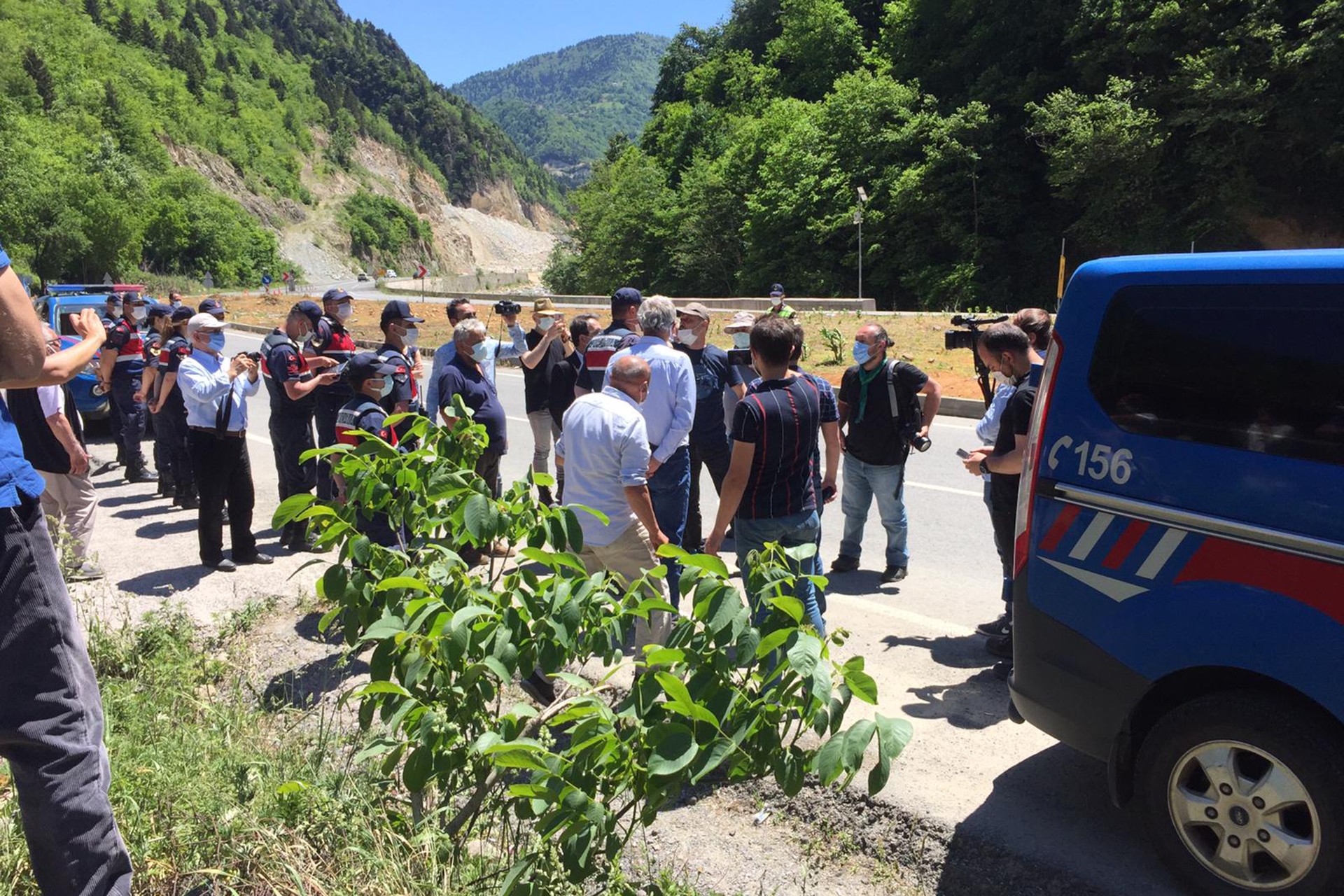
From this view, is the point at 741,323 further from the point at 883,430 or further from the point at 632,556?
the point at 632,556

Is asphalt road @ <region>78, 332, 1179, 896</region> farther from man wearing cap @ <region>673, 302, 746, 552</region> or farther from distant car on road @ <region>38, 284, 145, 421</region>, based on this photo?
distant car on road @ <region>38, 284, 145, 421</region>

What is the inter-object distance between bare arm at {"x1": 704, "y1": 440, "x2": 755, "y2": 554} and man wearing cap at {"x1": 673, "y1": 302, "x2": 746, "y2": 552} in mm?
1992

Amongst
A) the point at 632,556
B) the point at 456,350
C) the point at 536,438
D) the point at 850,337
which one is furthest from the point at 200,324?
the point at 850,337

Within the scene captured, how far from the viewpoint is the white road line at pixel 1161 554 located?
302 centimetres

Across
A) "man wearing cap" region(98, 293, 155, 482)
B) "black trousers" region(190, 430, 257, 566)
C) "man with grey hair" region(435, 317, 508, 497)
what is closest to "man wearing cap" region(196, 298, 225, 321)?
"black trousers" region(190, 430, 257, 566)

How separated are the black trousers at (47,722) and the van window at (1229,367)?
322 centimetres

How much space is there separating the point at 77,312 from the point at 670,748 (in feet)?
32.9

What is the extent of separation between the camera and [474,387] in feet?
22.5

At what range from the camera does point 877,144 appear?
4372cm

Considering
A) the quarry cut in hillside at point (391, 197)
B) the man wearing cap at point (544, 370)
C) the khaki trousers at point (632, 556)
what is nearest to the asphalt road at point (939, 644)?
the khaki trousers at point (632, 556)

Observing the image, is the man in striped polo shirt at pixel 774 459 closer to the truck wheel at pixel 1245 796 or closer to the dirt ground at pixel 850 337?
the truck wheel at pixel 1245 796

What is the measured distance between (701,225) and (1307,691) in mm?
52163

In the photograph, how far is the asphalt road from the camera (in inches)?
140

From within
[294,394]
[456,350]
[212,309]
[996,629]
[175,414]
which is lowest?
[996,629]
